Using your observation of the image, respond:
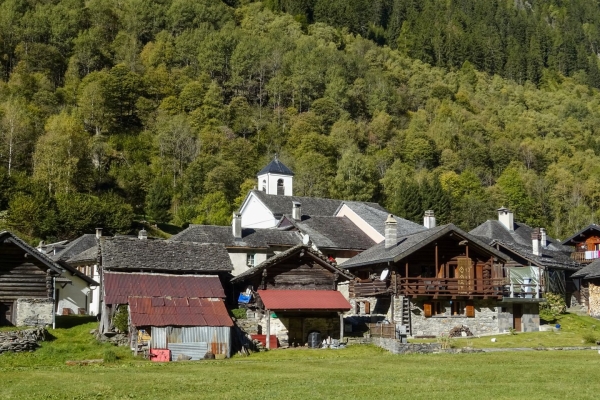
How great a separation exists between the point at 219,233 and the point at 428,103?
12778 centimetres

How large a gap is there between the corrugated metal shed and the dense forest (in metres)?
43.6

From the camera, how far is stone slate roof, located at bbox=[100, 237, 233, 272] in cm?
4400

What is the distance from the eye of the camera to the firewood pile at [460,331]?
1921 inches

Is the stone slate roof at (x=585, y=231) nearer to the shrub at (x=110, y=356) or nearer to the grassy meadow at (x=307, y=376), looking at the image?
the grassy meadow at (x=307, y=376)

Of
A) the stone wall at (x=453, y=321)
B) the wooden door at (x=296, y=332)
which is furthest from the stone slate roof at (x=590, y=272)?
the wooden door at (x=296, y=332)

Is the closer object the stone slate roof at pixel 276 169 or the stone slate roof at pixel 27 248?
the stone slate roof at pixel 27 248

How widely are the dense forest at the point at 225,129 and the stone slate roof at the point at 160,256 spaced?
36.5 meters

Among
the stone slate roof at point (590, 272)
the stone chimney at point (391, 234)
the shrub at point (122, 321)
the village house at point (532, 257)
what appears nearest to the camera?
the shrub at point (122, 321)

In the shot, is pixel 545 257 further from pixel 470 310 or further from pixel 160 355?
pixel 160 355

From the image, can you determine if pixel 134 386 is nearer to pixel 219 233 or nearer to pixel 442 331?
pixel 442 331

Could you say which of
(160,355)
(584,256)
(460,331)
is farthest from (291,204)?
(160,355)

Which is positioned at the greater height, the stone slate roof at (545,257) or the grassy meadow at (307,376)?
the stone slate roof at (545,257)

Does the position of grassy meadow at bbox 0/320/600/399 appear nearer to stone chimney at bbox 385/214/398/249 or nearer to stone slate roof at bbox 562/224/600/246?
stone chimney at bbox 385/214/398/249

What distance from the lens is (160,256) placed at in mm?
45625
